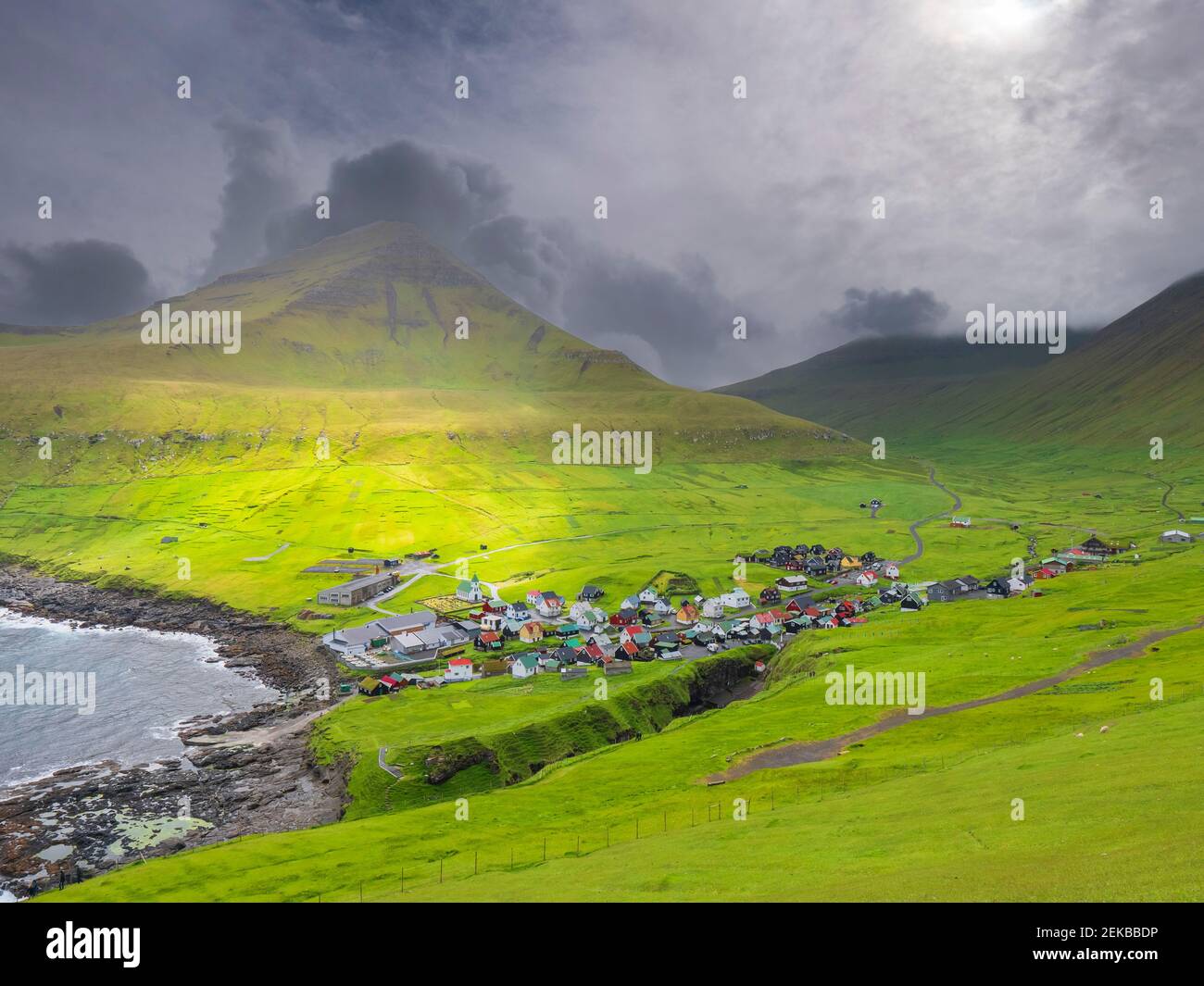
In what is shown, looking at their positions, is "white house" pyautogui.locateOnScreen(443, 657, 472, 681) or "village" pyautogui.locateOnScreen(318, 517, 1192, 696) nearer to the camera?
"white house" pyautogui.locateOnScreen(443, 657, 472, 681)

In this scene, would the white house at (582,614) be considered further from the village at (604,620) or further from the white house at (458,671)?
the white house at (458,671)

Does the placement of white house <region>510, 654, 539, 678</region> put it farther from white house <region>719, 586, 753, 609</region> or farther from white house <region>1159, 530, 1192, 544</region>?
white house <region>1159, 530, 1192, 544</region>

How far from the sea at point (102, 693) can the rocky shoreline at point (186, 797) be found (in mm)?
3983

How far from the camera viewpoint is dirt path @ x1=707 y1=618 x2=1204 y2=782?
68.9m

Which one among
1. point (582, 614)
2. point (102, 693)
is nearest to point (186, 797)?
point (102, 693)

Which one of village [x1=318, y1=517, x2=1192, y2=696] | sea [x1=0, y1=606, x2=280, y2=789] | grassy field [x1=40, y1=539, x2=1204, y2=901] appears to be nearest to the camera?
grassy field [x1=40, y1=539, x2=1204, y2=901]

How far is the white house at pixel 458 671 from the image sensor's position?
4572 inches

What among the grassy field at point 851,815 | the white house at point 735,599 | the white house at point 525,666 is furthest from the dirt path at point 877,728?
the white house at point 735,599

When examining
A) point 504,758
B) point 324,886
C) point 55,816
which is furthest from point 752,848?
point 55,816

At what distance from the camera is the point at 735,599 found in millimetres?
151625

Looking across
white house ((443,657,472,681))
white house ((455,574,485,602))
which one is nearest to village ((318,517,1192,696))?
white house ((443,657,472,681))

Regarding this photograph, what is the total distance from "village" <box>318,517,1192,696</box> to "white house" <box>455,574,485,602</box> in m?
0.28

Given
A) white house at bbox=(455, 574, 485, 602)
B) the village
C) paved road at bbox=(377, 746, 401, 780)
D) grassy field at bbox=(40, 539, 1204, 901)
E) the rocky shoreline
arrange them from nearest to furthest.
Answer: grassy field at bbox=(40, 539, 1204, 901) < the rocky shoreline < paved road at bbox=(377, 746, 401, 780) < the village < white house at bbox=(455, 574, 485, 602)
